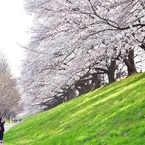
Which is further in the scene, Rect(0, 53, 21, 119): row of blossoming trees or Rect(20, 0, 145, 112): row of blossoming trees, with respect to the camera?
Rect(0, 53, 21, 119): row of blossoming trees

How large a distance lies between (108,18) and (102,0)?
1.17 metres

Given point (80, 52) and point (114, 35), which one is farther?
point (80, 52)

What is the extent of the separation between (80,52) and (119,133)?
780 cm

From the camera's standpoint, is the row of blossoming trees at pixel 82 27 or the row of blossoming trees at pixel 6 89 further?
the row of blossoming trees at pixel 6 89

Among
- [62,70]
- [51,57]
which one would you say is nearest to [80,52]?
[51,57]

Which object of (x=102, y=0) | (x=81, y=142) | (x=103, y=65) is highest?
(x=102, y=0)

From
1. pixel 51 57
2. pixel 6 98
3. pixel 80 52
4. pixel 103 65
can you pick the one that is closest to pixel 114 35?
pixel 80 52

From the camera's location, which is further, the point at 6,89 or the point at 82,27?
the point at 6,89

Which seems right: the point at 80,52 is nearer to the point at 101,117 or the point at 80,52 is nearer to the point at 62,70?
the point at 101,117

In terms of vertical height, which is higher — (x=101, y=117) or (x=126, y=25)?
(x=126, y=25)

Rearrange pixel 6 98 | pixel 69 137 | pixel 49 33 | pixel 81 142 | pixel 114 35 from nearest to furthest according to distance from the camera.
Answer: pixel 81 142 → pixel 69 137 → pixel 114 35 → pixel 49 33 → pixel 6 98

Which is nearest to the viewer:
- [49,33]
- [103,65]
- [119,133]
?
[119,133]

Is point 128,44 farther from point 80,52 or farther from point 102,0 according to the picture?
point 102,0

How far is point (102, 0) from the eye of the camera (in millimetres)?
15859
